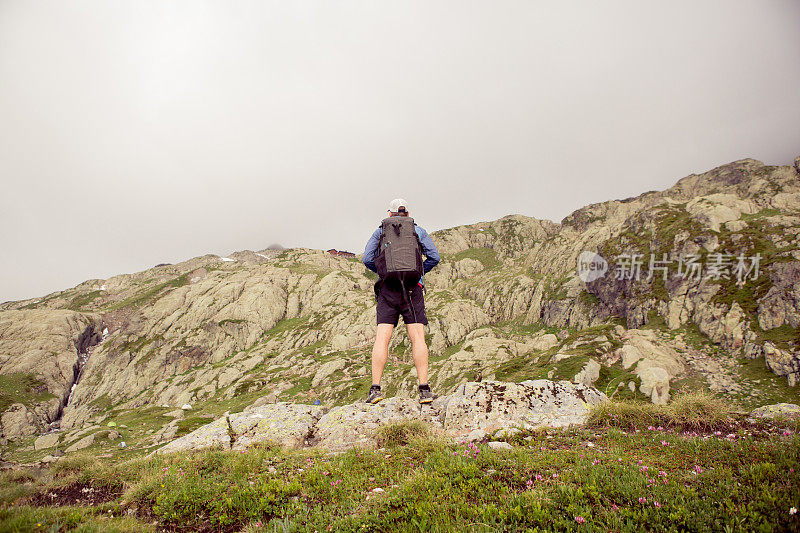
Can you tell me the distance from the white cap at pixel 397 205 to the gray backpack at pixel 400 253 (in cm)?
67

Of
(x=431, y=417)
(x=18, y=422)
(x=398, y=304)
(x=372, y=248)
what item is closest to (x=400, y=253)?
(x=372, y=248)

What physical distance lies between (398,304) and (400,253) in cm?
178

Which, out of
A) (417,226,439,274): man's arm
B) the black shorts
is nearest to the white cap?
(417,226,439,274): man's arm

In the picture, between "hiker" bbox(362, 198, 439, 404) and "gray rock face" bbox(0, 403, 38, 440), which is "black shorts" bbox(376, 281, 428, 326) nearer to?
"hiker" bbox(362, 198, 439, 404)

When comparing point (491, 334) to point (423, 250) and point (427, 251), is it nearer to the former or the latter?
point (427, 251)

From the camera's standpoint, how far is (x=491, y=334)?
109375 mm

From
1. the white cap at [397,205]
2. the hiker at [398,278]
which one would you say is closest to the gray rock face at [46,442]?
the hiker at [398,278]

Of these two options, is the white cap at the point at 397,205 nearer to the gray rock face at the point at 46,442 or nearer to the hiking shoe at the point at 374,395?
the hiking shoe at the point at 374,395

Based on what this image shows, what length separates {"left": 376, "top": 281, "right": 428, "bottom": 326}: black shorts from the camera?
33.5 feet

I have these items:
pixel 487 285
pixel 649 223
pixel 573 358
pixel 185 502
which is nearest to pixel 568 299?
pixel 649 223

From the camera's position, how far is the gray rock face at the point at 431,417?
962 centimetres

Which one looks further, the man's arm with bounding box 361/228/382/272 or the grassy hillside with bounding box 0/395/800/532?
the man's arm with bounding box 361/228/382/272

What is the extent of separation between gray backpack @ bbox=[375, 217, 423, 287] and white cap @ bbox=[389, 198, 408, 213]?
674 mm

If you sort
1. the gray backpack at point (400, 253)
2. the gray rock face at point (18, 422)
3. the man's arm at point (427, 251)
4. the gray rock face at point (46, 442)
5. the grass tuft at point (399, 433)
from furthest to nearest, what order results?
the gray rock face at point (18, 422) < the gray rock face at point (46, 442) < the man's arm at point (427, 251) < the gray backpack at point (400, 253) < the grass tuft at point (399, 433)
